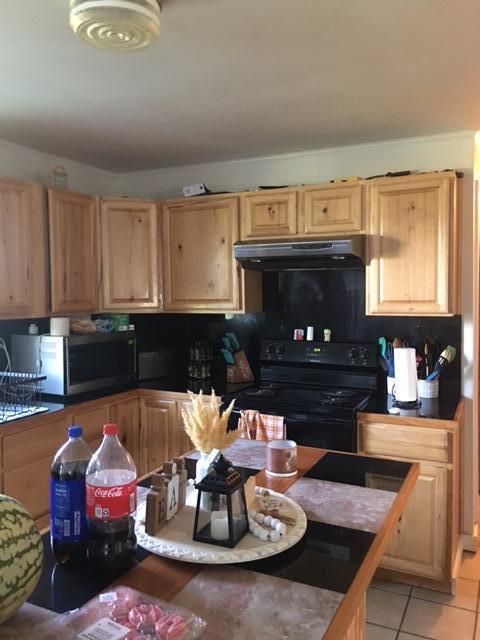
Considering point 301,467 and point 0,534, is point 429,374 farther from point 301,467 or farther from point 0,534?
point 0,534

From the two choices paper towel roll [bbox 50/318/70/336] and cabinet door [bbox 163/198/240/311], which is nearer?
paper towel roll [bbox 50/318/70/336]

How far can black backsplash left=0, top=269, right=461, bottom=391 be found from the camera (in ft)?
10.1

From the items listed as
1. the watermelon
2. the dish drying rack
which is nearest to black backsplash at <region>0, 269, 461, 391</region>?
the dish drying rack

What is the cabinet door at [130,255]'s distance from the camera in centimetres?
333

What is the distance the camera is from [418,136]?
2.98 metres

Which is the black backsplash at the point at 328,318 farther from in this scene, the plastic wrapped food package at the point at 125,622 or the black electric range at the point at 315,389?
the plastic wrapped food package at the point at 125,622

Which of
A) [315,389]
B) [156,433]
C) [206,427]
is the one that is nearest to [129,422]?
[156,433]

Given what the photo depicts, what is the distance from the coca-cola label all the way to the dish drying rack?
5.55 ft

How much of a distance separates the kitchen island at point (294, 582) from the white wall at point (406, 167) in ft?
5.73

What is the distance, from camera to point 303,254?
9.30ft

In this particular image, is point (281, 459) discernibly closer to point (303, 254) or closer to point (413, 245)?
point (303, 254)

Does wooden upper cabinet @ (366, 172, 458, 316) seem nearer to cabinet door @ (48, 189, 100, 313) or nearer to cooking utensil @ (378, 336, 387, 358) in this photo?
cooking utensil @ (378, 336, 387, 358)

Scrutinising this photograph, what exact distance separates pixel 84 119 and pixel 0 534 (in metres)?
2.24

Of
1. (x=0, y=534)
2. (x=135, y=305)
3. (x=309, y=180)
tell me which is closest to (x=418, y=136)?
(x=309, y=180)
